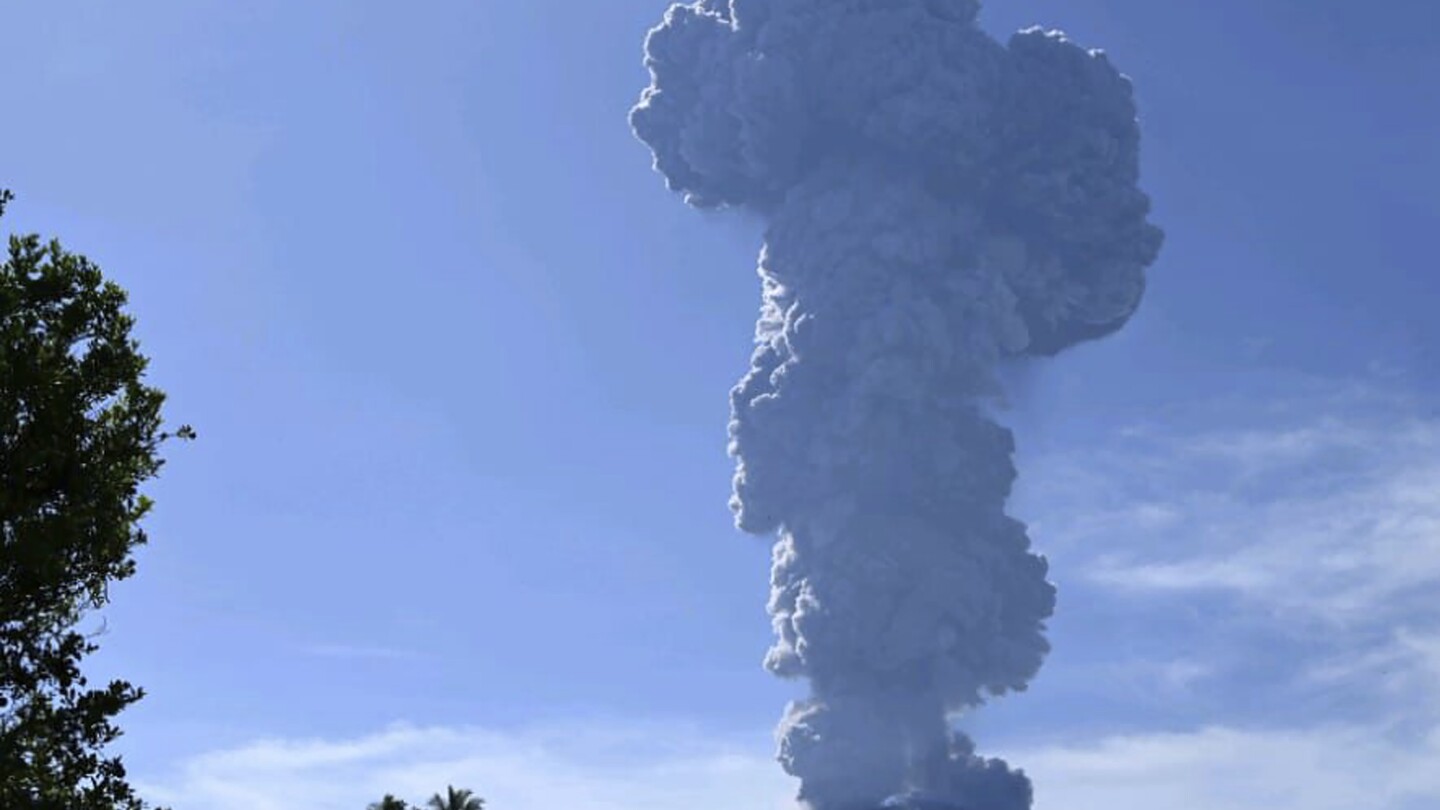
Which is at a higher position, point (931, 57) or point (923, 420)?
point (931, 57)

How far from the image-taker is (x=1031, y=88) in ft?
364

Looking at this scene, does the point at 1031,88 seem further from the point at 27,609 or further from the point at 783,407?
the point at 27,609

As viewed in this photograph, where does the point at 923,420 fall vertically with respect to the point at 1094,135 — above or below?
below

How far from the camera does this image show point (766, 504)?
4225 inches

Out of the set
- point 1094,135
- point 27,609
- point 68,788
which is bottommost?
point 68,788

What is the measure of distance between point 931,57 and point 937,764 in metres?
42.7

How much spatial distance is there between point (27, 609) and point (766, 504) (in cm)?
8681

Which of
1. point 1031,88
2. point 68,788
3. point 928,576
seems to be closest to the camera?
point 68,788

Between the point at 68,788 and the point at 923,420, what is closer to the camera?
the point at 68,788

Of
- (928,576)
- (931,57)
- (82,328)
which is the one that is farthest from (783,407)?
(82,328)

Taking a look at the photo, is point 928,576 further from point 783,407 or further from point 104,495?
point 104,495

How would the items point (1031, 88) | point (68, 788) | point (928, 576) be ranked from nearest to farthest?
point (68, 788) < point (928, 576) < point (1031, 88)

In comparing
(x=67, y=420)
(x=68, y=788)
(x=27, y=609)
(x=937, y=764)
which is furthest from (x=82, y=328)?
(x=937, y=764)

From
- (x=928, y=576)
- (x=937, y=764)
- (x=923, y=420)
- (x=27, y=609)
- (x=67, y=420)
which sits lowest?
(x=27, y=609)
